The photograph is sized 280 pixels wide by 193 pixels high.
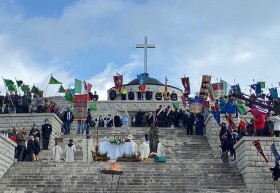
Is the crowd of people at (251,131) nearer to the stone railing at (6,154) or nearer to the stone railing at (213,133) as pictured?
the stone railing at (213,133)

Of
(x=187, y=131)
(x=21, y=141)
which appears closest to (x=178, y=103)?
(x=187, y=131)

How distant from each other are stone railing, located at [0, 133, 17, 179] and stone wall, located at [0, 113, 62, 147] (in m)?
4.96

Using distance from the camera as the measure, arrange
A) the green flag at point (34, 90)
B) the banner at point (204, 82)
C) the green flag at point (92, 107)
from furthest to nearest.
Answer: the green flag at point (92, 107) < the banner at point (204, 82) < the green flag at point (34, 90)

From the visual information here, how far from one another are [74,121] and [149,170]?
1106 centimetres

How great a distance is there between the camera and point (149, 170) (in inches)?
850

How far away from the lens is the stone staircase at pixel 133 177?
20234 mm

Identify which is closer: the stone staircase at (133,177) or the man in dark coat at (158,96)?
the stone staircase at (133,177)

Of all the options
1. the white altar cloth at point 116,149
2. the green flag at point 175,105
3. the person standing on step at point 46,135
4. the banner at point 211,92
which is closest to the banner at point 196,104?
the banner at point 211,92

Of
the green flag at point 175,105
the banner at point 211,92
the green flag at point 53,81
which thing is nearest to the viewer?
the banner at point 211,92

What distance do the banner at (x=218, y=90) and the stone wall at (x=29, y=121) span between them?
8.81m

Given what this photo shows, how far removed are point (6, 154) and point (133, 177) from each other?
5.11 meters

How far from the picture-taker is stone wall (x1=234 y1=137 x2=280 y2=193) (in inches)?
813

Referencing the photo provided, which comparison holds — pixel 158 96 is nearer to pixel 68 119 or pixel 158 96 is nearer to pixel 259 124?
pixel 68 119

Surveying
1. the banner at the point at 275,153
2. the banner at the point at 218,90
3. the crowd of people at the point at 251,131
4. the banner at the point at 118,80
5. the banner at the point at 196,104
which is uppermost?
the banner at the point at 118,80
